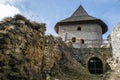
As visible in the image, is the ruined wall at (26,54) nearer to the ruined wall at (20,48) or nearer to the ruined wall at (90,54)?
the ruined wall at (20,48)

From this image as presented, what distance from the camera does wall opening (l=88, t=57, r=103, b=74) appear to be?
23.0m

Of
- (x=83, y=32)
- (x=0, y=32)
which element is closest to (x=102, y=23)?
(x=83, y=32)

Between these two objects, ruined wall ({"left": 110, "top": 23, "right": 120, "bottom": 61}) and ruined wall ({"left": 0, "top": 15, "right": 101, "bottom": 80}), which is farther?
ruined wall ({"left": 110, "top": 23, "right": 120, "bottom": 61})

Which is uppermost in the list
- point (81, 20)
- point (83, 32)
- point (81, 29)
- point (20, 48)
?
point (81, 20)

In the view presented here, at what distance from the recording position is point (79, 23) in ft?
99.0

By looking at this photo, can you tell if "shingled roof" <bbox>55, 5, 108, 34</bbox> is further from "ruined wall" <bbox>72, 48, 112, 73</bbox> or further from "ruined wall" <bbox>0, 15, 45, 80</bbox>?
"ruined wall" <bbox>0, 15, 45, 80</bbox>

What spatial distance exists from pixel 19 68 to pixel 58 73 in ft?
23.5

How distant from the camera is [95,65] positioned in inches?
920

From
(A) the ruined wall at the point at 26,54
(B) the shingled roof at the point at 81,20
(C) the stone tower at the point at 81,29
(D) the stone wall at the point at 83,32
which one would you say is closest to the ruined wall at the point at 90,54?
(A) the ruined wall at the point at 26,54

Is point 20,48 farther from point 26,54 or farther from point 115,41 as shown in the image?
point 115,41

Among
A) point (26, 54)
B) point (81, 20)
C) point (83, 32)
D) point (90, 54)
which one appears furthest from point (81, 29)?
point (26, 54)

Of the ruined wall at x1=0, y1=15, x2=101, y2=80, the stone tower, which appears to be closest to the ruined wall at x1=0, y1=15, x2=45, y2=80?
the ruined wall at x1=0, y1=15, x2=101, y2=80

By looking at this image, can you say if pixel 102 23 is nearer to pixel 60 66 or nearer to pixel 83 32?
pixel 83 32

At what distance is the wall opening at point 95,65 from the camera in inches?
905
